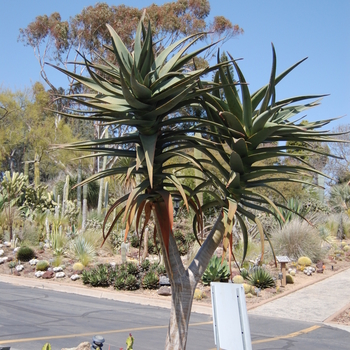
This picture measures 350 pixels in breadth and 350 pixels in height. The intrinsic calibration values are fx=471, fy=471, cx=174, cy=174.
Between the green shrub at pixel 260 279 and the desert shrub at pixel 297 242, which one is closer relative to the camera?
the green shrub at pixel 260 279

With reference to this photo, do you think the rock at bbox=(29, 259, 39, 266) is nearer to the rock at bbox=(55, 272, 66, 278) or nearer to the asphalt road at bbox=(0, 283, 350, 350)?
the rock at bbox=(55, 272, 66, 278)

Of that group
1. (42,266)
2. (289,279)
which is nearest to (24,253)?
(42,266)

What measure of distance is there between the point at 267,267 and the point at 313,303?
3845mm

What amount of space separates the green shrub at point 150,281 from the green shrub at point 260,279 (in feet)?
9.79

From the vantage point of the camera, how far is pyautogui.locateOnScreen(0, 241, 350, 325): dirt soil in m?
13.5

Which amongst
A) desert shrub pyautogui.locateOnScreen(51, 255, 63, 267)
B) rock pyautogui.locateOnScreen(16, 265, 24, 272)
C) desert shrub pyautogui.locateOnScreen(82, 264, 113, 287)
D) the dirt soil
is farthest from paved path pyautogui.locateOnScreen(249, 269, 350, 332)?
rock pyautogui.locateOnScreen(16, 265, 24, 272)

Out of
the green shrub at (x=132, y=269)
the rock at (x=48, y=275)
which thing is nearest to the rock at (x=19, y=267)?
the rock at (x=48, y=275)

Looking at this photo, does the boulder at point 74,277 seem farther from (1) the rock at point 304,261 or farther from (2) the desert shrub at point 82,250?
(1) the rock at point 304,261

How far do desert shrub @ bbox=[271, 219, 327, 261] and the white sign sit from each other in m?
15.7

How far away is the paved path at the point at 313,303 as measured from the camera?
12203 millimetres

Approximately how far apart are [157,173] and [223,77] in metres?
1.02

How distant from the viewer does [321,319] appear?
11.7 m

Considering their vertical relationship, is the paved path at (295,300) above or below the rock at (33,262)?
below

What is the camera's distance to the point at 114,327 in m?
9.73
